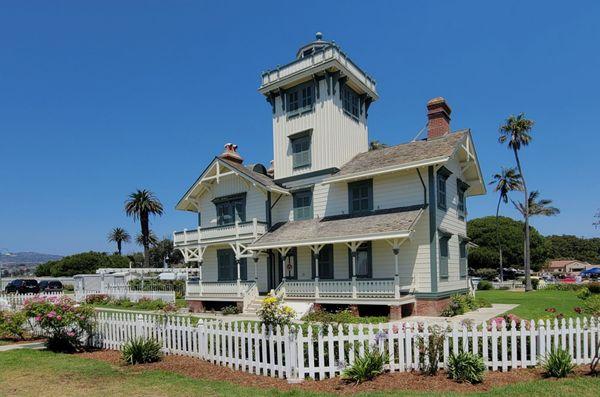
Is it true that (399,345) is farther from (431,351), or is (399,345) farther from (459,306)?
(459,306)

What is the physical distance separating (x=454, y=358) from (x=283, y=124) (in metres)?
18.7

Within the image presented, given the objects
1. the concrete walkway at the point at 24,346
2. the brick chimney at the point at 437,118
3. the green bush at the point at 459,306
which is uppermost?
the brick chimney at the point at 437,118

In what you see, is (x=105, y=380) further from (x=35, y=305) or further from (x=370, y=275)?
(x=370, y=275)

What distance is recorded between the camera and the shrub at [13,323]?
1498cm

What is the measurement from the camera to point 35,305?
1286 centimetres

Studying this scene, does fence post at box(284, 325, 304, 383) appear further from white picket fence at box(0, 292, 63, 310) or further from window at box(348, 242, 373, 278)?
window at box(348, 242, 373, 278)

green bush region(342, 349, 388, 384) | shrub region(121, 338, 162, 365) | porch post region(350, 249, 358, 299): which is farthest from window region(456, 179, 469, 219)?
shrub region(121, 338, 162, 365)

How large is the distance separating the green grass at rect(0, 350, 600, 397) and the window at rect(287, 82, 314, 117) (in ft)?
55.4

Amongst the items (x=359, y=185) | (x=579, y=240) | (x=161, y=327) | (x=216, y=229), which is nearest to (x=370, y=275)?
(x=359, y=185)

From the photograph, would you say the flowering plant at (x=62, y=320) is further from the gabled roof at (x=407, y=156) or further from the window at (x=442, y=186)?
the window at (x=442, y=186)

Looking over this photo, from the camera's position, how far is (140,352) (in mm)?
10797

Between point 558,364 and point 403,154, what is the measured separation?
14338 mm

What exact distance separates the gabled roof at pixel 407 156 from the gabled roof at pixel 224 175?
340 cm

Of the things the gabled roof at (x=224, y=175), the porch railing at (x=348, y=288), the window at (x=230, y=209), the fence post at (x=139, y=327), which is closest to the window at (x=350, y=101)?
the gabled roof at (x=224, y=175)
